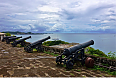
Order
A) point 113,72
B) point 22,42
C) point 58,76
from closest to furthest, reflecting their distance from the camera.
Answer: point 58,76, point 113,72, point 22,42

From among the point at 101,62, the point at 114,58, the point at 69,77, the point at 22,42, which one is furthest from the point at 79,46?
the point at 22,42

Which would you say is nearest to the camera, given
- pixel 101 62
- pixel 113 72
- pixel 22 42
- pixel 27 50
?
pixel 113 72

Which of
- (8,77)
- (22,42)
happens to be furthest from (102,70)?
(22,42)

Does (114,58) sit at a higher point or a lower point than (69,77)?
higher

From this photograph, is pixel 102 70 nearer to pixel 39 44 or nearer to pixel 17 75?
pixel 17 75

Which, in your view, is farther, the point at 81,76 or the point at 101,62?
the point at 101,62

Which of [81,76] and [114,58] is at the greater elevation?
[114,58]

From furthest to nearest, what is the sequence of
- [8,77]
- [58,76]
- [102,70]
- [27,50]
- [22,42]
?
[22,42] → [27,50] → [102,70] → [58,76] → [8,77]

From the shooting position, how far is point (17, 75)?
16.9ft

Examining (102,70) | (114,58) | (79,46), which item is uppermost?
(79,46)

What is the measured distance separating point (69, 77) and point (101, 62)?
3.00m

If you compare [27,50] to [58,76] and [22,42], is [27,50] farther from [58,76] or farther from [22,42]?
[58,76]

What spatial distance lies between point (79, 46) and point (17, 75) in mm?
4259

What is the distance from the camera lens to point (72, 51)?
6922mm
